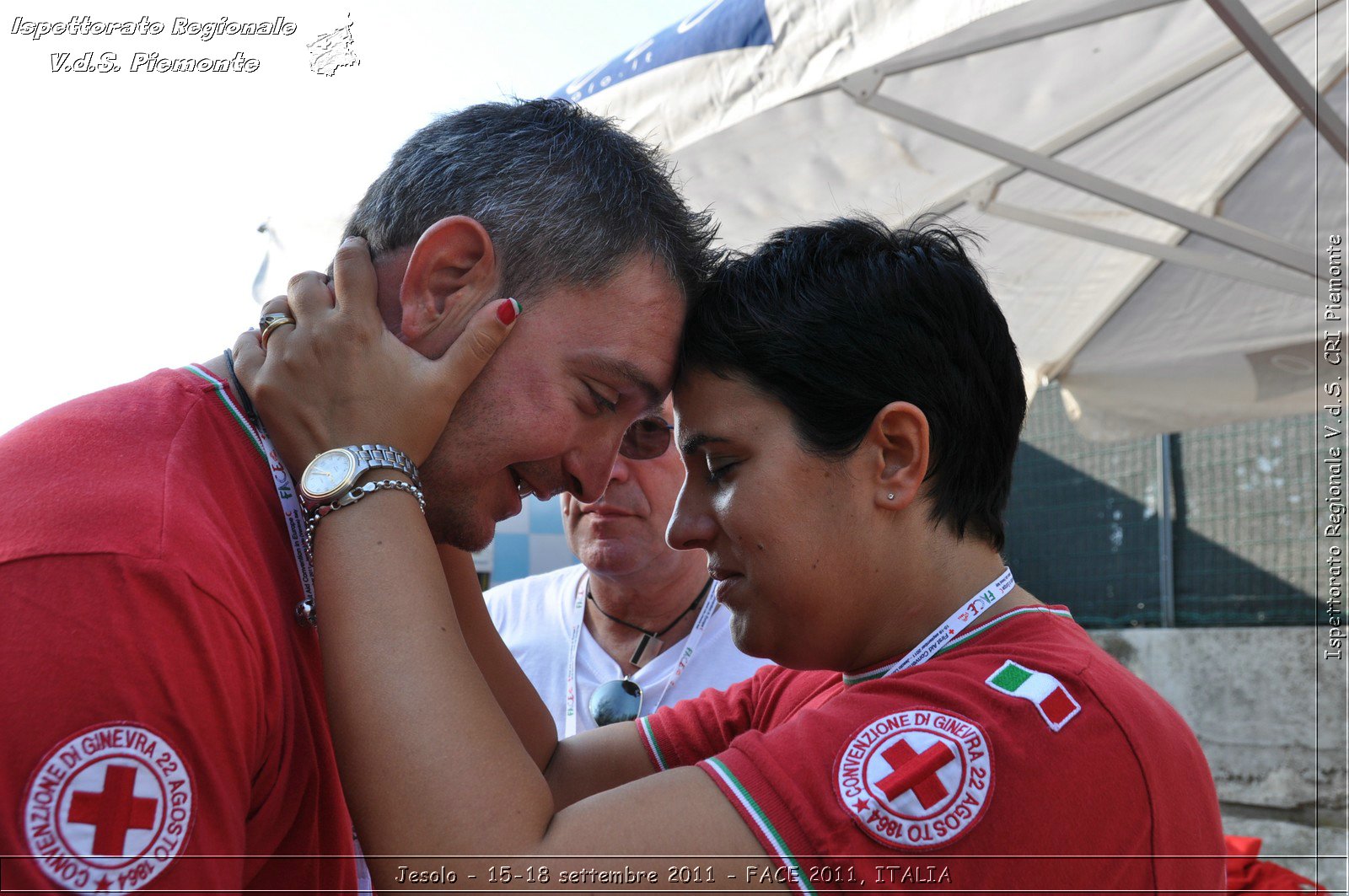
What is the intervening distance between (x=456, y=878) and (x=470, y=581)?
36.6 inches

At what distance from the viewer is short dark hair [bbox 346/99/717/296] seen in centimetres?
182

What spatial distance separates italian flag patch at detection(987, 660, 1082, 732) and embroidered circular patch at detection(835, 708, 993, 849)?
3.7 inches

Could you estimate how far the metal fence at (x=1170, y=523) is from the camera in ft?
20.9

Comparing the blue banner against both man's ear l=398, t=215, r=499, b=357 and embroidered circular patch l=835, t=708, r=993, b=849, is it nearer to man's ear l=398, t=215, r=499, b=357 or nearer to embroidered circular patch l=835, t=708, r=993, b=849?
man's ear l=398, t=215, r=499, b=357

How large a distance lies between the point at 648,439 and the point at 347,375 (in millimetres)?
1635

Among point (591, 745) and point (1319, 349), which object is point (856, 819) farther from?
point (1319, 349)

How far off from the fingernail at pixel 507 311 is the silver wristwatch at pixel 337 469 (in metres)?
0.32

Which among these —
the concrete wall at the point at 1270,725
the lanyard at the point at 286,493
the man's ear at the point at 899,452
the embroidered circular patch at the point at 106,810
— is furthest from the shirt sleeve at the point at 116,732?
the concrete wall at the point at 1270,725

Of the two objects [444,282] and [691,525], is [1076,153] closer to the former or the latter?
[691,525]

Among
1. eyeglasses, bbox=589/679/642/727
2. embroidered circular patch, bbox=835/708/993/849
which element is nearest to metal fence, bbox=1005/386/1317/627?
eyeglasses, bbox=589/679/642/727

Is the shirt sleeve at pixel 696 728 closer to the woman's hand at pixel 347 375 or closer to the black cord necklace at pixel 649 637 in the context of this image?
the woman's hand at pixel 347 375

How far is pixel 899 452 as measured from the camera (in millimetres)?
1814

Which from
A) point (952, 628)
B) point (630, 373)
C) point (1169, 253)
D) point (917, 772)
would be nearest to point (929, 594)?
point (952, 628)

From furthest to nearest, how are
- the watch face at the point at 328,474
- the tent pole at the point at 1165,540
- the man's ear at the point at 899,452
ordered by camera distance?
the tent pole at the point at 1165,540
the man's ear at the point at 899,452
the watch face at the point at 328,474
